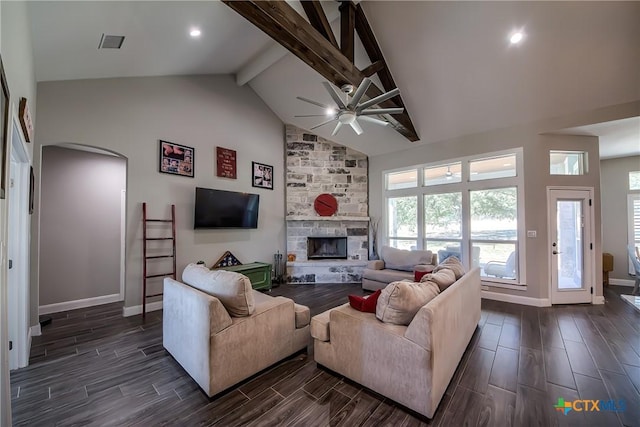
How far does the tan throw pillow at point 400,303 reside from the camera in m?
2.04

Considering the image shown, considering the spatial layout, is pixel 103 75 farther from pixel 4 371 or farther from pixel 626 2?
pixel 626 2

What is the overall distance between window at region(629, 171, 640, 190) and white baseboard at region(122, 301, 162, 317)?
947cm

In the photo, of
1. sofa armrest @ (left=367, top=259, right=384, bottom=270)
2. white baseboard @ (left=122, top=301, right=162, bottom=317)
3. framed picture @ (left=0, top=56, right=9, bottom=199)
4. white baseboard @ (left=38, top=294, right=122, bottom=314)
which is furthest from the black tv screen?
framed picture @ (left=0, top=56, right=9, bottom=199)

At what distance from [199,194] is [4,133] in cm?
309

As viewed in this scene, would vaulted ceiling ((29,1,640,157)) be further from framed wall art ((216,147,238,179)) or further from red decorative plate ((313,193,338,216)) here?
red decorative plate ((313,193,338,216))

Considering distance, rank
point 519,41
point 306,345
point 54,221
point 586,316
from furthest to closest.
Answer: point 54,221 → point 586,316 → point 519,41 → point 306,345

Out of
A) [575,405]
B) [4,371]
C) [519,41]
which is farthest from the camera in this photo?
[519,41]

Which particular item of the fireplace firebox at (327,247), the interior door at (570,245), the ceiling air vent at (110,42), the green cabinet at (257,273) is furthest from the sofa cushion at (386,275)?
the ceiling air vent at (110,42)

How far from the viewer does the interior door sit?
443 cm

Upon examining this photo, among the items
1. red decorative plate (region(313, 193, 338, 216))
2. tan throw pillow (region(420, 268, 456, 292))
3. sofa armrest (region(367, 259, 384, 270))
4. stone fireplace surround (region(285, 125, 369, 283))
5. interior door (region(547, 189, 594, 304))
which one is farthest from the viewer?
red decorative plate (region(313, 193, 338, 216))

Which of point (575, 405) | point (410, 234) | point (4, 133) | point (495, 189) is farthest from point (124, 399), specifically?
point (495, 189)

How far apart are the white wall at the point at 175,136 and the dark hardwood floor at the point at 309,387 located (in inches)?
55.1

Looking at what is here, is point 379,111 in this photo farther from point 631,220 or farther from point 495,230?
point 631,220

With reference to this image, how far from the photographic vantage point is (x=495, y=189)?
4.91 m
